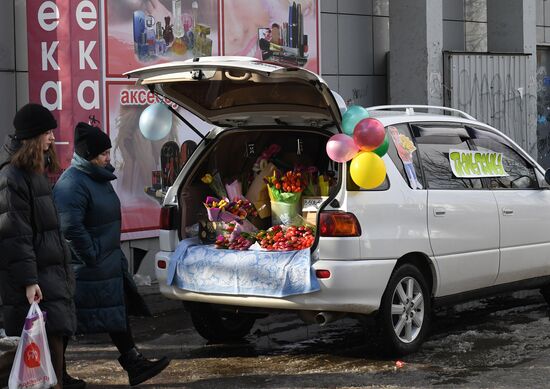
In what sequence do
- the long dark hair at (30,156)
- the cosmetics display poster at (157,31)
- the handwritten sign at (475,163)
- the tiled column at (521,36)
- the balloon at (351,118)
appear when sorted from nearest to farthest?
the long dark hair at (30,156)
the balloon at (351,118)
the handwritten sign at (475,163)
the cosmetics display poster at (157,31)
the tiled column at (521,36)

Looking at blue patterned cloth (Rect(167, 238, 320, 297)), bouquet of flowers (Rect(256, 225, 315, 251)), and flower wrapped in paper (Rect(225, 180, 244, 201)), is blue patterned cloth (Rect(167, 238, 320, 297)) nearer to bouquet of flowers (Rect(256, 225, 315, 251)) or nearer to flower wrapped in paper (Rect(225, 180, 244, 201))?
bouquet of flowers (Rect(256, 225, 315, 251))

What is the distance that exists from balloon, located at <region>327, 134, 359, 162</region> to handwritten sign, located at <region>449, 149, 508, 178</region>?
133 cm

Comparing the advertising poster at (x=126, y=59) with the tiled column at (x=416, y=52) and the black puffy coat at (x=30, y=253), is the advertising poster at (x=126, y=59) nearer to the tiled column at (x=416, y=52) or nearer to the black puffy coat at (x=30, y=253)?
the tiled column at (x=416, y=52)

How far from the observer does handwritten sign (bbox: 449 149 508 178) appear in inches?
315

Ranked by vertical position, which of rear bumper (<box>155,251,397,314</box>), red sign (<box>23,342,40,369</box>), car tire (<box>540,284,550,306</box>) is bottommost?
car tire (<box>540,284,550,306</box>)

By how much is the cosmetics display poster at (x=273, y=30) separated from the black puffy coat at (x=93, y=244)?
237 inches

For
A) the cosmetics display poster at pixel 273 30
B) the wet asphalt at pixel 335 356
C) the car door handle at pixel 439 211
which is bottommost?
the wet asphalt at pixel 335 356

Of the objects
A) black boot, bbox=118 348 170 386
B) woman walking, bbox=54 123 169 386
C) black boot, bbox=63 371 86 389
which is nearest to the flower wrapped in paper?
woman walking, bbox=54 123 169 386

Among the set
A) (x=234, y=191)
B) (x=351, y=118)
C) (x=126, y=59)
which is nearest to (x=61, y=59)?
(x=126, y=59)

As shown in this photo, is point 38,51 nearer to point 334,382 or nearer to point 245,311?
point 245,311

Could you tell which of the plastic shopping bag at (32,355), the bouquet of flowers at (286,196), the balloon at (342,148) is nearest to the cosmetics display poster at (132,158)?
the bouquet of flowers at (286,196)

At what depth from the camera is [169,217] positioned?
308 inches

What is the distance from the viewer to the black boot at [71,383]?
659 centimetres

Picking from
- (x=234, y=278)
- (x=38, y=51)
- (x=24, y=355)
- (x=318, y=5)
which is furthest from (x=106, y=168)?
(x=318, y=5)
